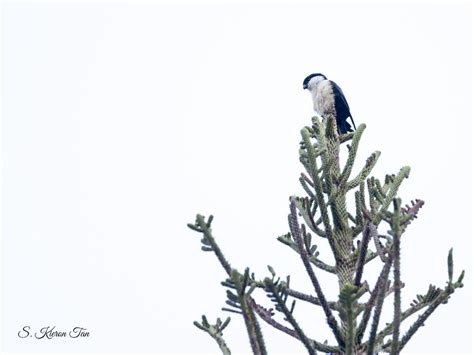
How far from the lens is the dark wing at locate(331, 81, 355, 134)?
727 cm

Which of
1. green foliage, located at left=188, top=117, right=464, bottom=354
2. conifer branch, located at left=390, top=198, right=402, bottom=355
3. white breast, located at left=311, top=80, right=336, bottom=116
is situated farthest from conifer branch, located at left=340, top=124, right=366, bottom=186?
white breast, located at left=311, top=80, right=336, bottom=116

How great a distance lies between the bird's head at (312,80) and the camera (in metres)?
8.78

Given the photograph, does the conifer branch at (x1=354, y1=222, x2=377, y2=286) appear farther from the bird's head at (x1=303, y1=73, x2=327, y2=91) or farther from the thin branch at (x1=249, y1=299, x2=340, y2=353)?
the bird's head at (x1=303, y1=73, x2=327, y2=91)

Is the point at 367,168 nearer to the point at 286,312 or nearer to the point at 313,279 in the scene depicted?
the point at 313,279

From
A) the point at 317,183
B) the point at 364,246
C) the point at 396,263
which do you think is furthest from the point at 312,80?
the point at 396,263

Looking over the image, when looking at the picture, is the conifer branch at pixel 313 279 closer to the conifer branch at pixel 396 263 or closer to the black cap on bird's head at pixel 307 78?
the conifer branch at pixel 396 263

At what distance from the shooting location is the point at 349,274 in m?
4.21

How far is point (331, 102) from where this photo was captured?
752cm

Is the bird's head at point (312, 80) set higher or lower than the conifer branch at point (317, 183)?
higher

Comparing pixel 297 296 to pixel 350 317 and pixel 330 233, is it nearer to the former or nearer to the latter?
pixel 330 233

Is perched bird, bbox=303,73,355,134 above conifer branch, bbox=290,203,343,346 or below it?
above

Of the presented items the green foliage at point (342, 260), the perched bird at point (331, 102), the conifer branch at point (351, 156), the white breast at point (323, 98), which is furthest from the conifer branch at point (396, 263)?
the white breast at point (323, 98)

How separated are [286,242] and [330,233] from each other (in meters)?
0.30

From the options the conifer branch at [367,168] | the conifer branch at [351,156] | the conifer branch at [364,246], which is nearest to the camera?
the conifer branch at [364,246]
